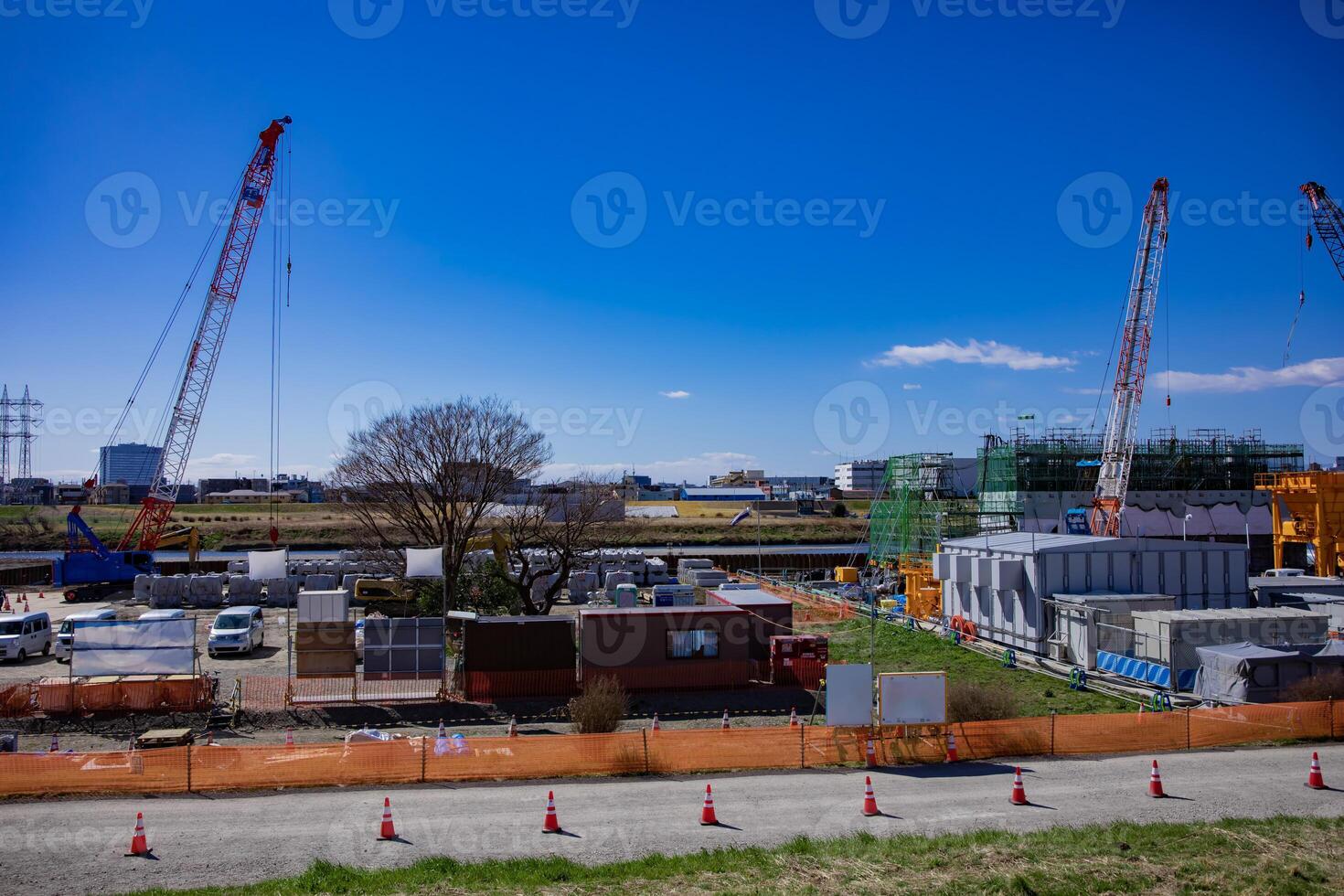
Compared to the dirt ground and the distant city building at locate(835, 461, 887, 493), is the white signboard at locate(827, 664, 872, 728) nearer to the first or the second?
the dirt ground

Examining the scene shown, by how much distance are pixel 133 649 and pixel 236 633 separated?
9135mm

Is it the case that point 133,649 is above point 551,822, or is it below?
above

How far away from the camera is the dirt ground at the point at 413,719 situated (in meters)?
20.6

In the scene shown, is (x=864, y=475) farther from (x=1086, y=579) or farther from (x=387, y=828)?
(x=387, y=828)

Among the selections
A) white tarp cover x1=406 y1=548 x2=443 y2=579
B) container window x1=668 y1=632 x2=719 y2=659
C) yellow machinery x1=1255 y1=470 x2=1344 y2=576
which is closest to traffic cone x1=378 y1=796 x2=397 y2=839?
white tarp cover x1=406 y1=548 x2=443 y2=579

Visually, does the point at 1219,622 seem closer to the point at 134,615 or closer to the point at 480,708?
the point at 480,708

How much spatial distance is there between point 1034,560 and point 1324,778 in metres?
13.3

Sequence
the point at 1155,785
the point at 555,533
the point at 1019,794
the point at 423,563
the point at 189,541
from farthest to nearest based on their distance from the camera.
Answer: the point at 189,541
the point at 555,533
the point at 423,563
the point at 1155,785
the point at 1019,794

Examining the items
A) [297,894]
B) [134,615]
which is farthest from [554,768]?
[134,615]

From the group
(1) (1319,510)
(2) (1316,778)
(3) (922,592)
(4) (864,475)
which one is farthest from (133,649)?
(4) (864,475)

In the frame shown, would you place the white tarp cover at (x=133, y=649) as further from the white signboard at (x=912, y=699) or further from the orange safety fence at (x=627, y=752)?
the white signboard at (x=912, y=699)

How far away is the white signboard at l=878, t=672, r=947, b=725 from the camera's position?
17.8 m

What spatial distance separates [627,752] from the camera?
17.0 metres

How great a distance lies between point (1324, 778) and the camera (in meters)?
15.9
